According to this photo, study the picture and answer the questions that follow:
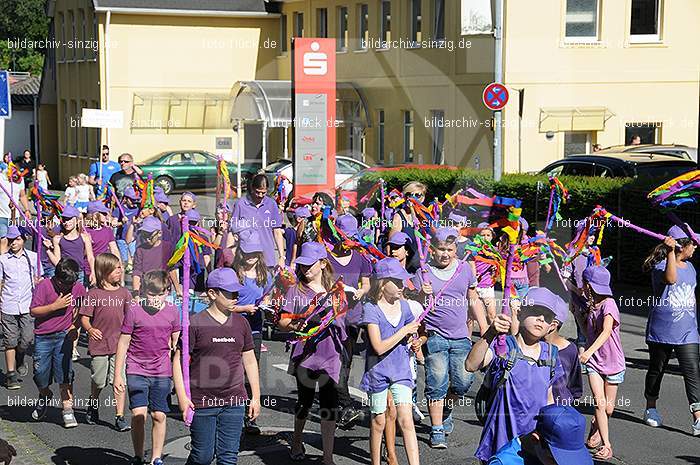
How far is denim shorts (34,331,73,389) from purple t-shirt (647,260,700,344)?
515 cm

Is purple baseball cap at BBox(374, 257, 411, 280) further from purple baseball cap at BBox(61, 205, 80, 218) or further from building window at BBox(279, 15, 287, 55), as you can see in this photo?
building window at BBox(279, 15, 287, 55)

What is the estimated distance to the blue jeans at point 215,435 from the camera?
7.14m

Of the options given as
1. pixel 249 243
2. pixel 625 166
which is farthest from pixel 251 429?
pixel 625 166

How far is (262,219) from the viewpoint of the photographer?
13242 mm

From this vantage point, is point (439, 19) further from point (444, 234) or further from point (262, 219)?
point (444, 234)

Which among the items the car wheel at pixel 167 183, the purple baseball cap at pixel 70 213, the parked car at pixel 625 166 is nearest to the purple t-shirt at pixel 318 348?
the purple baseball cap at pixel 70 213

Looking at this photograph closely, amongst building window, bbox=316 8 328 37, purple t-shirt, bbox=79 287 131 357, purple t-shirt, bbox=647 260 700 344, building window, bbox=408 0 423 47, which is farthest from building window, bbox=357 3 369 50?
purple t-shirt, bbox=79 287 131 357

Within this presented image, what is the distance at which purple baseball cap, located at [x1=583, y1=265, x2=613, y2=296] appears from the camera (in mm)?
8859

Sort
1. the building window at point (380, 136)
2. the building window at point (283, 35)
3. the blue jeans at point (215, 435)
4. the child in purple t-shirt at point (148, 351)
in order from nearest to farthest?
the blue jeans at point (215, 435)
the child in purple t-shirt at point (148, 351)
the building window at point (380, 136)
the building window at point (283, 35)

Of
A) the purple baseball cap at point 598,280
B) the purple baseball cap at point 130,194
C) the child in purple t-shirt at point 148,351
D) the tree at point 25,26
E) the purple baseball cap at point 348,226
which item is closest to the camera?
the child in purple t-shirt at point 148,351

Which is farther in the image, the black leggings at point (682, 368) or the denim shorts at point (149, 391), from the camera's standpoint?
the black leggings at point (682, 368)

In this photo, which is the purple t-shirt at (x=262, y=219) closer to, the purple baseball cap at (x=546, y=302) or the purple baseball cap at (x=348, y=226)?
the purple baseball cap at (x=348, y=226)

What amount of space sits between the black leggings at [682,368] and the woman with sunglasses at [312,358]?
2.91m

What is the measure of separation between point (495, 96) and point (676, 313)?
11.5 meters
